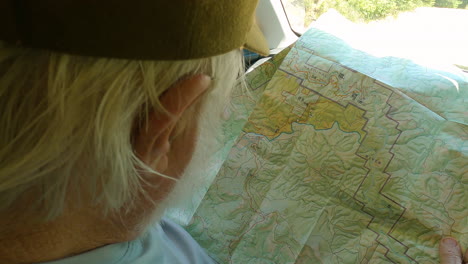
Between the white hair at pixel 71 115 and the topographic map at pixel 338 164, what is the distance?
65cm

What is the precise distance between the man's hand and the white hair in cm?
71

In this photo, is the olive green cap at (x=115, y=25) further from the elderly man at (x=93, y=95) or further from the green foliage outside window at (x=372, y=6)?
the green foliage outside window at (x=372, y=6)

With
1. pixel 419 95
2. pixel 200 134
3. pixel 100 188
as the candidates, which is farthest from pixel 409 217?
pixel 100 188

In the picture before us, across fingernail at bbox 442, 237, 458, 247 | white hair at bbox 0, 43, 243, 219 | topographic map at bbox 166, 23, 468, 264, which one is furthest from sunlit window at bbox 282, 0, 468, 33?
white hair at bbox 0, 43, 243, 219

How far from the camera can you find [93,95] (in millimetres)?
451

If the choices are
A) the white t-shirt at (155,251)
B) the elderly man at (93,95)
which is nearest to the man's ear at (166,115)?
the elderly man at (93,95)

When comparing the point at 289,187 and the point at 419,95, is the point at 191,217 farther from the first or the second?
A: the point at 419,95

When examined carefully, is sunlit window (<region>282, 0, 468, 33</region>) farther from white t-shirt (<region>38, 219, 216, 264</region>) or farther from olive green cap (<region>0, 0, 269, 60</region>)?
olive green cap (<region>0, 0, 269, 60</region>)

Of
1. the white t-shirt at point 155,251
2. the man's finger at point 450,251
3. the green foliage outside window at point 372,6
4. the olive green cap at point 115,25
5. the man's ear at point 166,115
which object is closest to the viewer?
the olive green cap at point 115,25

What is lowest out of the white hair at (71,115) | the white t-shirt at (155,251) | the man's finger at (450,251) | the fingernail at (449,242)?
the white t-shirt at (155,251)

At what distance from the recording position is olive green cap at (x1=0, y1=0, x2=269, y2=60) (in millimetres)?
395

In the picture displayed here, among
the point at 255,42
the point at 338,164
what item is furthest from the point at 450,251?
the point at 255,42

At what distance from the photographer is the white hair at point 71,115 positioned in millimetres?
438

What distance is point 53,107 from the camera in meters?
0.45
